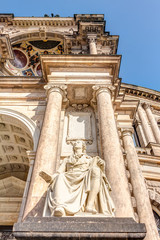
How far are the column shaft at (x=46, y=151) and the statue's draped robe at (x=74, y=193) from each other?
0.71 m

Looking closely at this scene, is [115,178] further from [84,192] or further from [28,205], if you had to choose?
[28,205]

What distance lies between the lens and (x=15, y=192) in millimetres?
12180

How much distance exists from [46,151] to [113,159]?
6.69 feet

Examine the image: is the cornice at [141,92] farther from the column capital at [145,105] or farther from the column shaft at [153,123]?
the column shaft at [153,123]

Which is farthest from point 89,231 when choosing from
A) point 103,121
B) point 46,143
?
point 103,121

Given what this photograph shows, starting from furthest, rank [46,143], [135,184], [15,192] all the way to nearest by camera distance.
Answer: [15,192] < [135,184] < [46,143]

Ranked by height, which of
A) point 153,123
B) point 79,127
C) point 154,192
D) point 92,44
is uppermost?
point 92,44

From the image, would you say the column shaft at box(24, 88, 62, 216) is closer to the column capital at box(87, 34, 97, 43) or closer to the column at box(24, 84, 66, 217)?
the column at box(24, 84, 66, 217)

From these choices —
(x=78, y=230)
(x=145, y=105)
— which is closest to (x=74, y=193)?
(x=78, y=230)

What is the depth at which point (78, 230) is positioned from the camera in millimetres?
3344

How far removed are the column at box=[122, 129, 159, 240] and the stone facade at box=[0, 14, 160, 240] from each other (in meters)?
0.03

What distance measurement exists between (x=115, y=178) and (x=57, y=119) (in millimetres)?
3194

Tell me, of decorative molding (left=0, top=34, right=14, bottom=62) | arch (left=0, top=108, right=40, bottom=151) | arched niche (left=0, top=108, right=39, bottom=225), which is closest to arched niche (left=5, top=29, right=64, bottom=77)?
decorative molding (left=0, top=34, right=14, bottom=62)

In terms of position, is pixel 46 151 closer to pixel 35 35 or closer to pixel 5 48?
pixel 5 48
